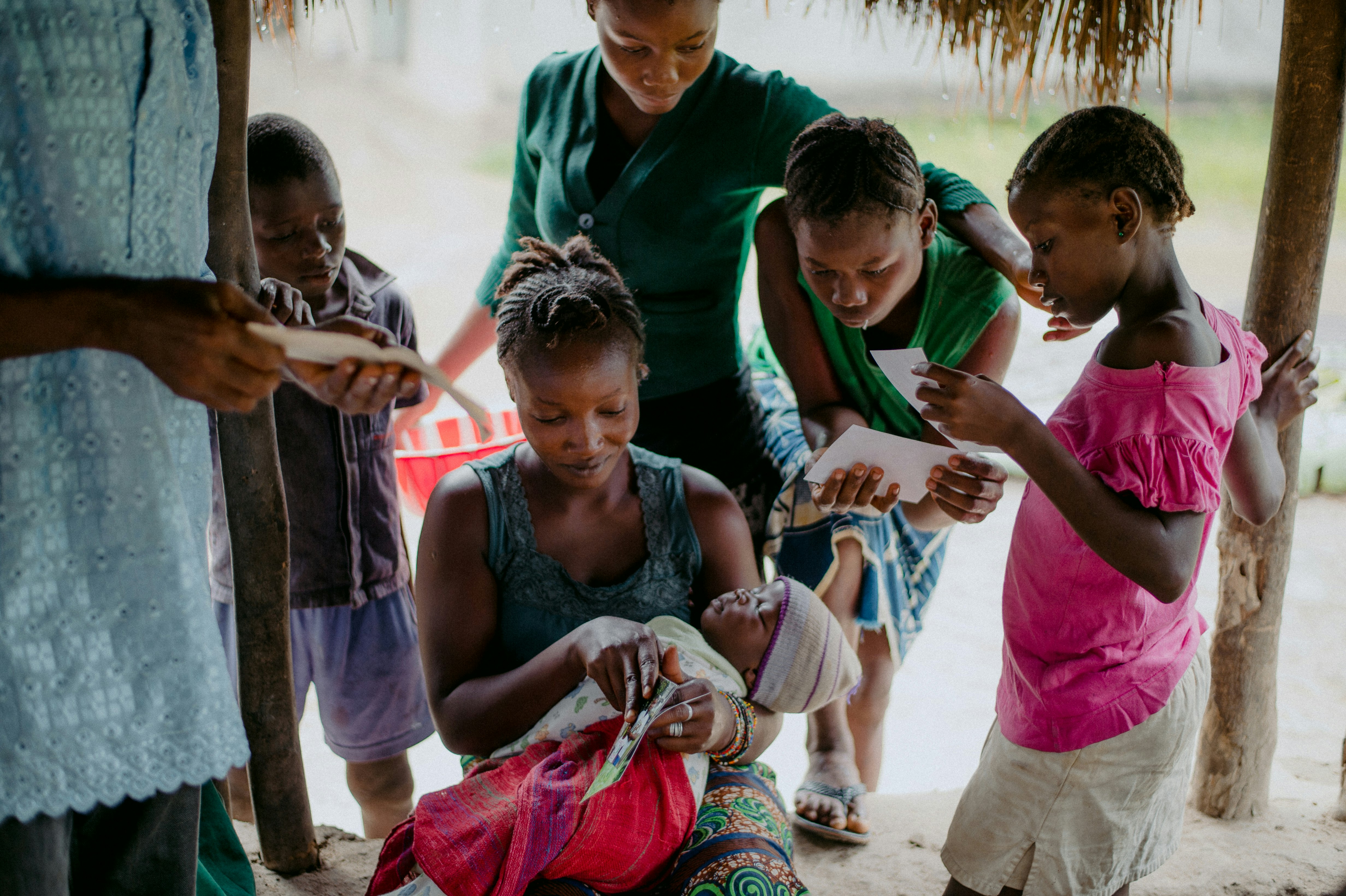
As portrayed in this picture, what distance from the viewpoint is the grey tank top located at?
203 centimetres

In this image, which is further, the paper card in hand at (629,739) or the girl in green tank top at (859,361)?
the girl in green tank top at (859,361)

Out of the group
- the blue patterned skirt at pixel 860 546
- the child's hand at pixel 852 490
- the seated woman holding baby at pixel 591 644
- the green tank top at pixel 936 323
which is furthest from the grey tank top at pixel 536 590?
the green tank top at pixel 936 323

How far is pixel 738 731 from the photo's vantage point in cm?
187

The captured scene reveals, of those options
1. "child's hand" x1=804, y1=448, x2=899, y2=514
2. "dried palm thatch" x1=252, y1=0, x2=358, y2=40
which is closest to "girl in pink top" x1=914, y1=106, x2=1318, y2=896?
"child's hand" x1=804, y1=448, x2=899, y2=514

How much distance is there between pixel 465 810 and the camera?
1730 millimetres

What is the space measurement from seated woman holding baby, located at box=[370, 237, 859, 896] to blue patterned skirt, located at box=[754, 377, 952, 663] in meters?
0.37

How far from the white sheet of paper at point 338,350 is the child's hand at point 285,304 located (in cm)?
72

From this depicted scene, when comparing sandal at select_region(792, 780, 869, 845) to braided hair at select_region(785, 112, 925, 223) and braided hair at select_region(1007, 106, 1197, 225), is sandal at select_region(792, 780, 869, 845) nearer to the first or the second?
braided hair at select_region(785, 112, 925, 223)

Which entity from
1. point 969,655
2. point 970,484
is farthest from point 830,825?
point 969,655

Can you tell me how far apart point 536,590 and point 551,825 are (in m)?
0.50

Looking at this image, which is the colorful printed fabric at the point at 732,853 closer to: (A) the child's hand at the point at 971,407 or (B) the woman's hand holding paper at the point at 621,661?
(B) the woman's hand holding paper at the point at 621,661

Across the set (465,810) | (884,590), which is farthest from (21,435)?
(884,590)

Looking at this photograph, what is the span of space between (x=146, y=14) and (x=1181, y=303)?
65.4 inches

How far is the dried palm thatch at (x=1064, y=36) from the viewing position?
2.59 meters
